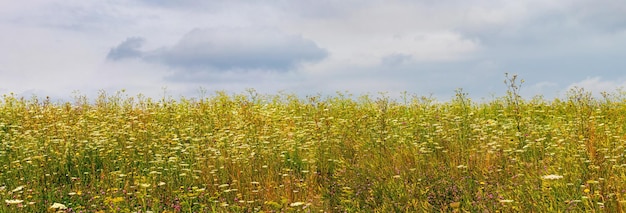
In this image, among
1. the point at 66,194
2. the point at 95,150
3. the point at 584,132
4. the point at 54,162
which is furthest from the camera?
the point at 95,150

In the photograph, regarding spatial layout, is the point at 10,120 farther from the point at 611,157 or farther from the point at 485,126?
the point at 611,157

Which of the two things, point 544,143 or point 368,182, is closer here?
point 368,182

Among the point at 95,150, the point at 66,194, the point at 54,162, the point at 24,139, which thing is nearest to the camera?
the point at 66,194

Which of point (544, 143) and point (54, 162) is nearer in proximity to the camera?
point (54, 162)

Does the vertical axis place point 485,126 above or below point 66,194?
above

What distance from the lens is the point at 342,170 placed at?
19.9ft

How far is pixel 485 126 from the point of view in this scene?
7.59 m

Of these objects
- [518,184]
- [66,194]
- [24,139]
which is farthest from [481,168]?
[24,139]

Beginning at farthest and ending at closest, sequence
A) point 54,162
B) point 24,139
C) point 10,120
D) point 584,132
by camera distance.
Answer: point 10,120, point 24,139, point 54,162, point 584,132

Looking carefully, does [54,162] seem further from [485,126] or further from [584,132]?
[584,132]

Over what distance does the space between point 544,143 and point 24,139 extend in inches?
291

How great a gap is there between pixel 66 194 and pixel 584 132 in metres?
5.97

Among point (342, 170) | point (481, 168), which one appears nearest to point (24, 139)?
point (342, 170)

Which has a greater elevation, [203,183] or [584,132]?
[584,132]
